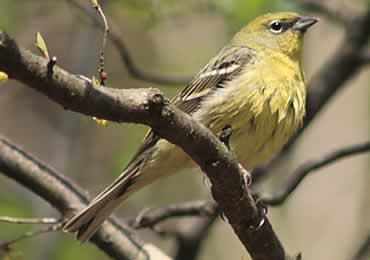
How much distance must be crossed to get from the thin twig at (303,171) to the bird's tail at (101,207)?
0.72 meters

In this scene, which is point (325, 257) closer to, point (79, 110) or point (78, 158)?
point (78, 158)

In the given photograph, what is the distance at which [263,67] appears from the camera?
4.86 m

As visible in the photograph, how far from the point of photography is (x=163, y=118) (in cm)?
289

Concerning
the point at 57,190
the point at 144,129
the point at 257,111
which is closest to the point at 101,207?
the point at 57,190

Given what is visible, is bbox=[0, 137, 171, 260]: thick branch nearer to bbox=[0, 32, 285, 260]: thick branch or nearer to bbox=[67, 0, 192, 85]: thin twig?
bbox=[67, 0, 192, 85]: thin twig

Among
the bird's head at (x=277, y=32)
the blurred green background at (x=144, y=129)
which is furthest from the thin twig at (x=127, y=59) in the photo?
the bird's head at (x=277, y=32)

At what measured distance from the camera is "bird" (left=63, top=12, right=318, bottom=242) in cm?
446

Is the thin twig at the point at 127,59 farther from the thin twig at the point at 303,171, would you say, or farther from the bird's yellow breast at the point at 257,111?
the thin twig at the point at 303,171

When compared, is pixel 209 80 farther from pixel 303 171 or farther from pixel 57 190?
pixel 57 190

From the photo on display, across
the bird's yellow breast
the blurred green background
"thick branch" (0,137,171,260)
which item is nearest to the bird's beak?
the blurred green background

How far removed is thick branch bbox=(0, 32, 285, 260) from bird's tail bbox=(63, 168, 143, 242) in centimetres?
91

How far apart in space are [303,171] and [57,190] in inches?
50.3

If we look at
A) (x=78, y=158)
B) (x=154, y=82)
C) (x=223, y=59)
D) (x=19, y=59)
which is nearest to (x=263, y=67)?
(x=223, y=59)

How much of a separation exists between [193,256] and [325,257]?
1604mm
